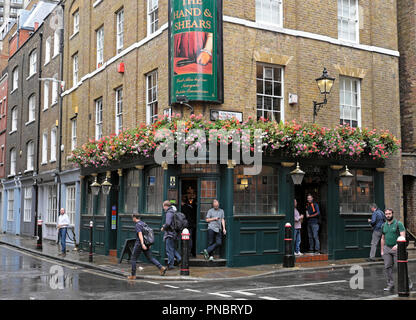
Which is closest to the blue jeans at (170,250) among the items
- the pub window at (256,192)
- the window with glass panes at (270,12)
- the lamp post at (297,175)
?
the pub window at (256,192)

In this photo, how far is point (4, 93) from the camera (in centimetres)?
3684

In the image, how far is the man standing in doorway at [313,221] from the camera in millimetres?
15547

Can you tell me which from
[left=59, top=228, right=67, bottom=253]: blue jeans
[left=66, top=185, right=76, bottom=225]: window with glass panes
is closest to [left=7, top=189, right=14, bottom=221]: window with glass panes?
[left=66, top=185, right=76, bottom=225]: window with glass panes

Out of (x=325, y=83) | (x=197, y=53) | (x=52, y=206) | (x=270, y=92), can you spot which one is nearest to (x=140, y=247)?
(x=197, y=53)

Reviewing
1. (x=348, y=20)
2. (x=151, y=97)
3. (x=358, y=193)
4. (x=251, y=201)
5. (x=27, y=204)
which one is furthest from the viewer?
(x=27, y=204)

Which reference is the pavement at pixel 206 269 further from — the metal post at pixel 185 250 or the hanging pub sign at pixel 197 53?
the hanging pub sign at pixel 197 53

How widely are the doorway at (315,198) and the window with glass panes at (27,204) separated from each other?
18414mm

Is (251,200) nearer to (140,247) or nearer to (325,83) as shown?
(140,247)

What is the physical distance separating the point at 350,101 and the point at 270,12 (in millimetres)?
4149

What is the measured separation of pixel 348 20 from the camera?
1716 cm

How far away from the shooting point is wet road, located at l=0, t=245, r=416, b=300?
927cm

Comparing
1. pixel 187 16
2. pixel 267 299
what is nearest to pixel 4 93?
pixel 187 16

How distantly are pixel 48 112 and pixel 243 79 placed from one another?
51.3ft
